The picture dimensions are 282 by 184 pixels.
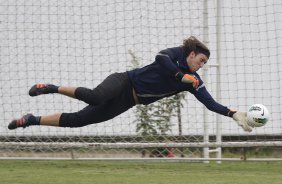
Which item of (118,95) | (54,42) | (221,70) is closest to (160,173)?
(118,95)

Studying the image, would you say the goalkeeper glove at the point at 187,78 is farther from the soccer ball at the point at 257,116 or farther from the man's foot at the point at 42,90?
the man's foot at the point at 42,90

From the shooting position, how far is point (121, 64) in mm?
10312

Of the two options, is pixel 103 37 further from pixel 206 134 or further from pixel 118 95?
pixel 118 95

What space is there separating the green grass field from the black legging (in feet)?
2.13

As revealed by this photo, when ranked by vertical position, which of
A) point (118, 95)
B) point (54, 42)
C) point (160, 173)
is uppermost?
point (54, 42)

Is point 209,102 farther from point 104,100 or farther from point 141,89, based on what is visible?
point 104,100

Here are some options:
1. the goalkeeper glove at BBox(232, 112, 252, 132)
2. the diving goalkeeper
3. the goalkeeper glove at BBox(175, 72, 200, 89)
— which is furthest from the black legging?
the goalkeeper glove at BBox(232, 112, 252, 132)

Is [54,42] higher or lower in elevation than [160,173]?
higher

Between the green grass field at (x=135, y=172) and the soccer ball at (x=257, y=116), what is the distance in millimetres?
739

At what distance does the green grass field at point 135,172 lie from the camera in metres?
7.43

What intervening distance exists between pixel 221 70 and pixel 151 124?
4.18 feet

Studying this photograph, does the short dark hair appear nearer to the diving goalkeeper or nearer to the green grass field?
the diving goalkeeper

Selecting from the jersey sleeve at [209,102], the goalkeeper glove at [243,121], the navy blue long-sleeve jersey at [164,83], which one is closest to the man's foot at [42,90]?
the navy blue long-sleeve jersey at [164,83]

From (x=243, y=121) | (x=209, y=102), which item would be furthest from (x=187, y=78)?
(x=243, y=121)
